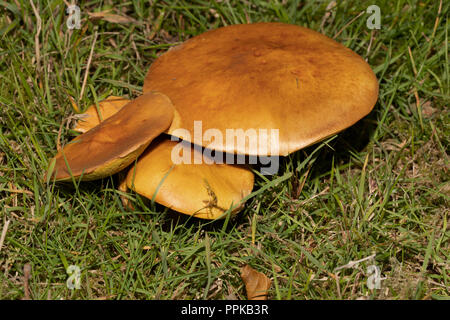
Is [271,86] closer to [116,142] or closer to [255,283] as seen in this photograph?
[116,142]

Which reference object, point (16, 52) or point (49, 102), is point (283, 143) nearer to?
point (49, 102)

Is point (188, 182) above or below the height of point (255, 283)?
above

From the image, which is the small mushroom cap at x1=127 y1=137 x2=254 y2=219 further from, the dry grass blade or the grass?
the dry grass blade

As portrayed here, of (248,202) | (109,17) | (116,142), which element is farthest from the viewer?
(109,17)

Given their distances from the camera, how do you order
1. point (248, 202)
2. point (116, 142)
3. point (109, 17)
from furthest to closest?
1. point (109, 17)
2. point (248, 202)
3. point (116, 142)

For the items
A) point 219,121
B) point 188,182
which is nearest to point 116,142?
point 188,182

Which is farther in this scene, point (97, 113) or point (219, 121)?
point (97, 113)

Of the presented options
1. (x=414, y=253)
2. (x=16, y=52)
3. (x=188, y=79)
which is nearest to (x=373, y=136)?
(x=414, y=253)
